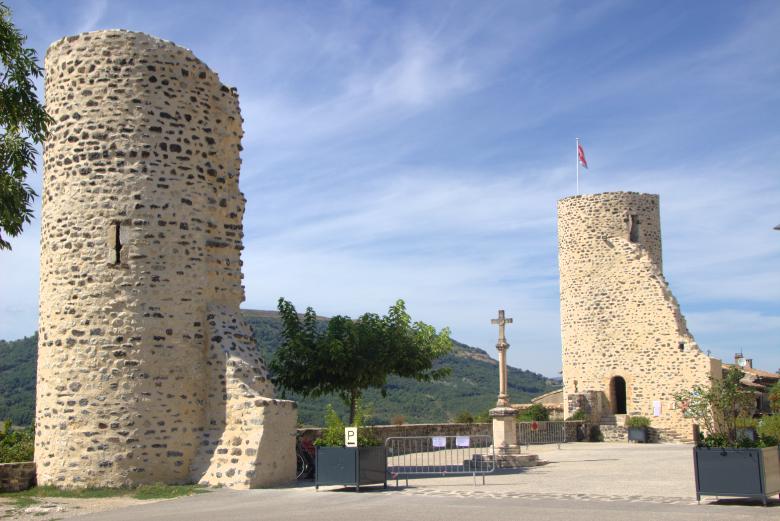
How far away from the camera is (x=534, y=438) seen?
3058 cm

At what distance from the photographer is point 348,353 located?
762 inches

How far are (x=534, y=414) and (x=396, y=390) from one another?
136 feet

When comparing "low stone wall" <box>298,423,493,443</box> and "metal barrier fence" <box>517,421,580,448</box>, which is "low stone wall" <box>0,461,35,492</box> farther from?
"metal barrier fence" <box>517,421,580,448</box>

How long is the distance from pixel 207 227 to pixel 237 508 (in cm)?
618

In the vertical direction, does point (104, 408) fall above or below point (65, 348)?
below

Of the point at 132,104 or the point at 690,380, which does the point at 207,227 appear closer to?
the point at 132,104

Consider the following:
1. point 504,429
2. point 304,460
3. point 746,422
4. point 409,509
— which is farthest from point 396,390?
point 409,509

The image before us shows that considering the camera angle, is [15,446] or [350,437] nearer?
[350,437]

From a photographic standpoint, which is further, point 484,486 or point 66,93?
point 66,93

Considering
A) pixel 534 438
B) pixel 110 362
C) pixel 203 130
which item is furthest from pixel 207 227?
pixel 534 438

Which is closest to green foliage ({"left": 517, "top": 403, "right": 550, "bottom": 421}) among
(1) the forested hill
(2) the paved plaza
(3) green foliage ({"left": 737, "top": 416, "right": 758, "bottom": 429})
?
(1) the forested hill

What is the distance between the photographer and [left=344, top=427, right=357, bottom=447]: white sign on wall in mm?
14475

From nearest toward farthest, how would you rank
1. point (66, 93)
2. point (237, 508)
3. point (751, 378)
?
point (237, 508)
point (66, 93)
point (751, 378)

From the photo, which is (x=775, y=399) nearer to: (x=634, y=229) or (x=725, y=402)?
(x=634, y=229)
